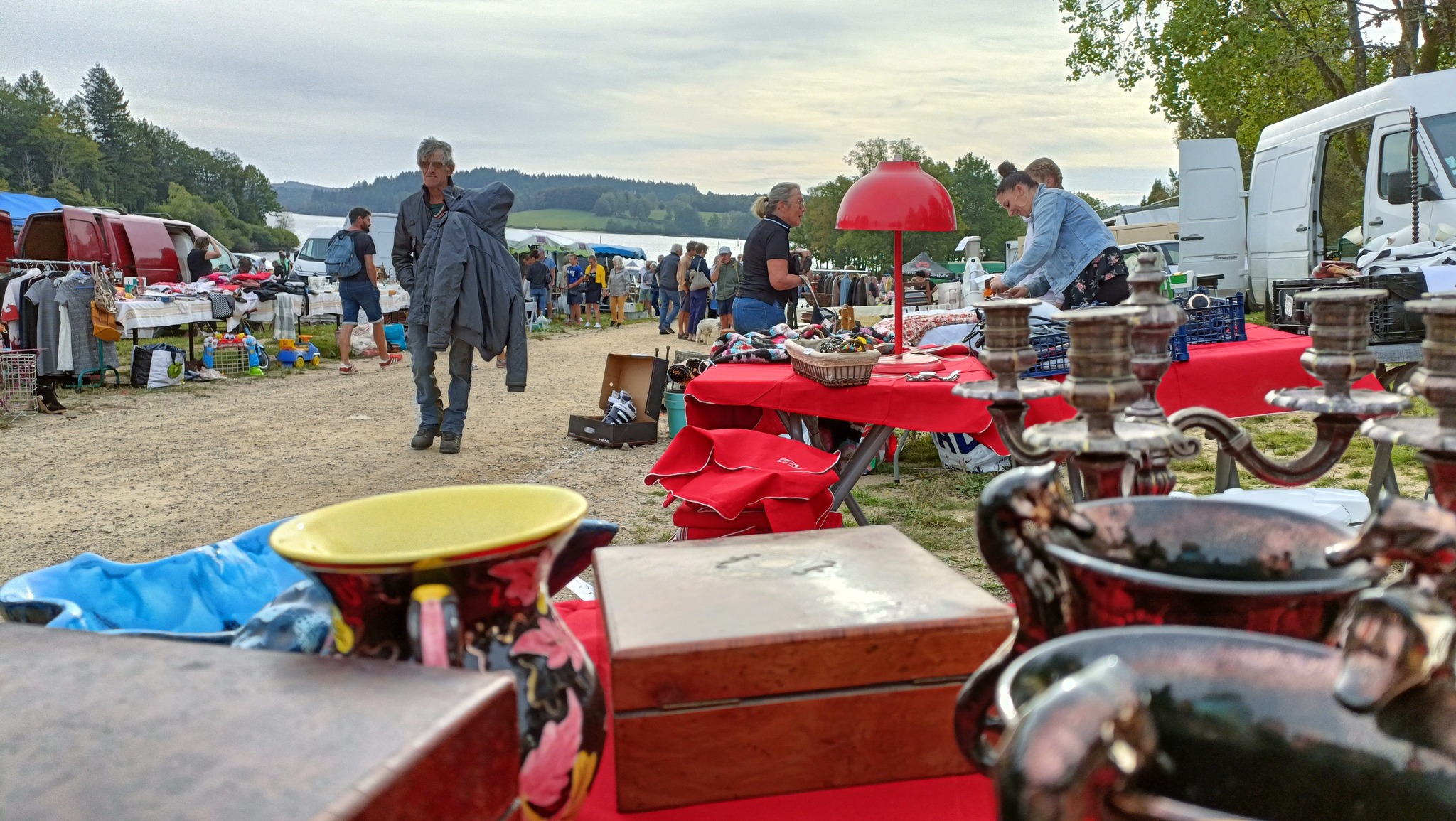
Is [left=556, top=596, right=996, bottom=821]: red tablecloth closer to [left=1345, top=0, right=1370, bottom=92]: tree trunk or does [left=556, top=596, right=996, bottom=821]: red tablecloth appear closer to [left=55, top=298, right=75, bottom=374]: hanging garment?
[left=55, top=298, right=75, bottom=374]: hanging garment

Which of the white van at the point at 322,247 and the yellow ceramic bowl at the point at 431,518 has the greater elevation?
the white van at the point at 322,247

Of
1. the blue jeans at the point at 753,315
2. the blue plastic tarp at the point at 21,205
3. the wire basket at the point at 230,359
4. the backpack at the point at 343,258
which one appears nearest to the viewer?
the blue jeans at the point at 753,315

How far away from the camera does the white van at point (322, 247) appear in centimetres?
2133

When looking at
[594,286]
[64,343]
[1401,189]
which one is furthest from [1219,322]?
[594,286]

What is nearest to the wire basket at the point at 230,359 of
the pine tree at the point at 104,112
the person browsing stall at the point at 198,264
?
the person browsing stall at the point at 198,264

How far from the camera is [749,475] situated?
3037 millimetres

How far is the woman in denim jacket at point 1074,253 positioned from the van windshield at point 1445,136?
563 centimetres

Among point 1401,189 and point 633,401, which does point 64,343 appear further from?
point 1401,189

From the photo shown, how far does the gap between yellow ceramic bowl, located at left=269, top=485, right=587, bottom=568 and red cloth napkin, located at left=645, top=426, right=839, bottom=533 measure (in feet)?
6.54

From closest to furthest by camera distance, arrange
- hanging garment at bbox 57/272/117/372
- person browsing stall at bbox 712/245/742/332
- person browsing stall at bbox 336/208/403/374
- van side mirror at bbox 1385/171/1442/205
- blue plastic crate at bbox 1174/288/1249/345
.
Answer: blue plastic crate at bbox 1174/288/1249/345 < van side mirror at bbox 1385/171/1442/205 < hanging garment at bbox 57/272/117/372 < person browsing stall at bbox 336/208/403/374 < person browsing stall at bbox 712/245/742/332

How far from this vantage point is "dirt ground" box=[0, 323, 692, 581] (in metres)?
4.90

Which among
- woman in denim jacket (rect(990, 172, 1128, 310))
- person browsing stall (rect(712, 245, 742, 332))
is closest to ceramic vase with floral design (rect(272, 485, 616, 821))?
woman in denim jacket (rect(990, 172, 1128, 310))

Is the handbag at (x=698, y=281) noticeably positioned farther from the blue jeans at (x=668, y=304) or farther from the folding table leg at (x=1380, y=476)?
the folding table leg at (x=1380, y=476)

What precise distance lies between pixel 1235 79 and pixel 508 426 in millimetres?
16751
